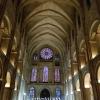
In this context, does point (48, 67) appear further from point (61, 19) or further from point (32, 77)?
point (61, 19)

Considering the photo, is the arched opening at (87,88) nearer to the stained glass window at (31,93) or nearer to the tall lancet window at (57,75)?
the tall lancet window at (57,75)

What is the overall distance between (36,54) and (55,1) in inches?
655

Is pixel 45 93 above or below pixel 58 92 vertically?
below

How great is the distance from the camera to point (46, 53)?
3369 centimetres

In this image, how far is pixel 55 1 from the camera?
758 inches

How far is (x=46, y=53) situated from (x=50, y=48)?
1.67 meters

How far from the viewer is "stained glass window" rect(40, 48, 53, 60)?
33.5 meters

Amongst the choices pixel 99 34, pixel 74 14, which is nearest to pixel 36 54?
pixel 74 14

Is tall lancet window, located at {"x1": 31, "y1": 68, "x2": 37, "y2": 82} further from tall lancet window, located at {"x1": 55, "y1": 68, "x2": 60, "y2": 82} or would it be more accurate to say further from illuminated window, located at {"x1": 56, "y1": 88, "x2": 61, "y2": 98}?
illuminated window, located at {"x1": 56, "y1": 88, "x2": 61, "y2": 98}

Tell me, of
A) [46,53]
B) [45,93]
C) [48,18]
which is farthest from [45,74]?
[48,18]

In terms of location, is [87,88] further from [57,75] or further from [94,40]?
[57,75]

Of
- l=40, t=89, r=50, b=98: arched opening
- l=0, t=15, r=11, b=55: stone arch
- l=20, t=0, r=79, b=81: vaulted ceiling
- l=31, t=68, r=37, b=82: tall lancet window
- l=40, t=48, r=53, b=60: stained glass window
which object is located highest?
l=20, t=0, r=79, b=81: vaulted ceiling

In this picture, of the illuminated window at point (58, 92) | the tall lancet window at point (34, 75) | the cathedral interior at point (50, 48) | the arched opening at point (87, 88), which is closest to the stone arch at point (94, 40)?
the cathedral interior at point (50, 48)

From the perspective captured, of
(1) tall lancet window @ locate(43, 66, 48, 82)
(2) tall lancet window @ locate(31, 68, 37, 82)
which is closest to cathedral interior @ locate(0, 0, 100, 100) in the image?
(1) tall lancet window @ locate(43, 66, 48, 82)
